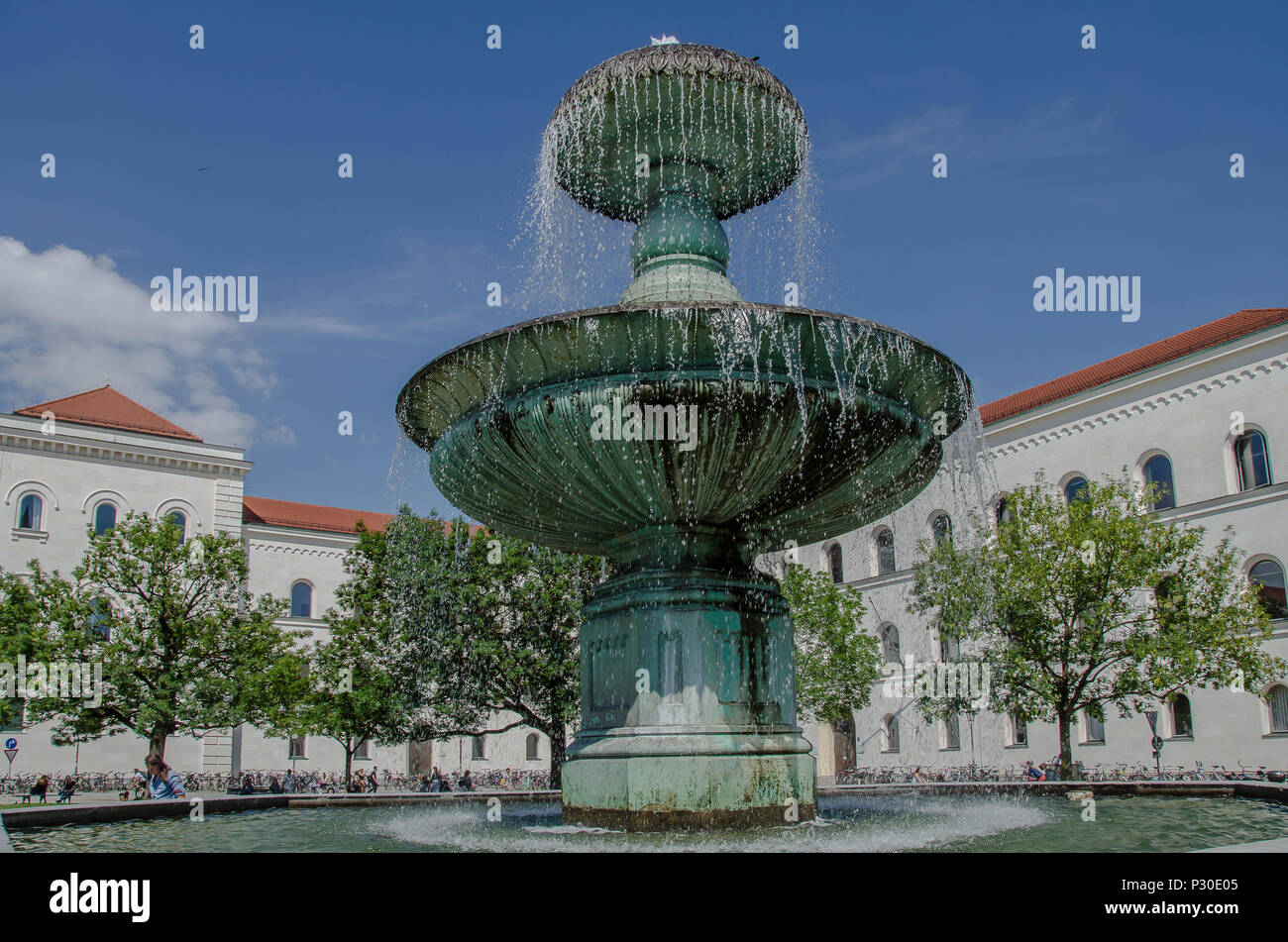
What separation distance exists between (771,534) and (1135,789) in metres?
8.17

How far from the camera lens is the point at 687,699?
8406 millimetres

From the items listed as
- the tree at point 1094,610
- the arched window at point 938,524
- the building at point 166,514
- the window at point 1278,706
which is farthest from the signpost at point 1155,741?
the building at point 166,514

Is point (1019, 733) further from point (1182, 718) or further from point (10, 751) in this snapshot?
point (10, 751)

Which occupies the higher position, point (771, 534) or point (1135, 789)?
point (771, 534)

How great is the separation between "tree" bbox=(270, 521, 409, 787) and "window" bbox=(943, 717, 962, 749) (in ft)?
62.3

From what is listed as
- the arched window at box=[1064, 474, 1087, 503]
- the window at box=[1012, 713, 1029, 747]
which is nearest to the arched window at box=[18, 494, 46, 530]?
the window at box=[1012, 713, 1029, 747]

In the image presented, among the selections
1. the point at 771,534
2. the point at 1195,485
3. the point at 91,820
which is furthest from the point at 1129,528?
Result: the point at 91,820

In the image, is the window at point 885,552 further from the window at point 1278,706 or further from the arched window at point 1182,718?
the window at point 1278,706

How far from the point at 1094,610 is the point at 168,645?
2439 cm

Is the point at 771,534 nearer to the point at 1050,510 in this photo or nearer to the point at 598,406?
the point at 598,406

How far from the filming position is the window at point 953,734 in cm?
3616

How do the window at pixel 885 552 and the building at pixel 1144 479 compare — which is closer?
the building at pixel 1144 479

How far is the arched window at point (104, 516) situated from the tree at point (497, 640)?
55.4ft
